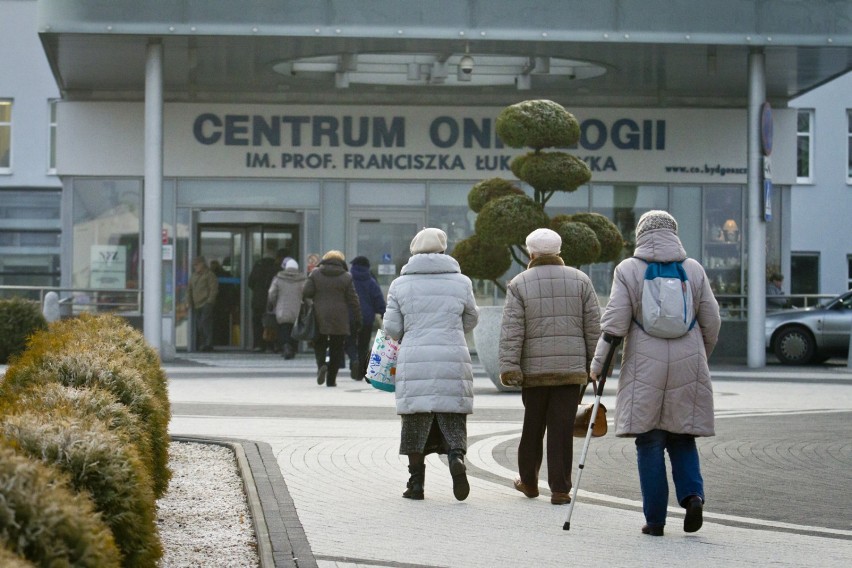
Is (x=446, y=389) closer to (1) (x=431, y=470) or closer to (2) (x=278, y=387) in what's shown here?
(1) (x=431, y=470)

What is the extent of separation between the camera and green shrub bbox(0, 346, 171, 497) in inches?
276

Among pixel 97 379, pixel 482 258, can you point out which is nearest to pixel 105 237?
pixel 482 258

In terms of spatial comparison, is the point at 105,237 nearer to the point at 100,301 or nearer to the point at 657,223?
the point at 100,301

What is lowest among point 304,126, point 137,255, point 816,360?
point 816,360

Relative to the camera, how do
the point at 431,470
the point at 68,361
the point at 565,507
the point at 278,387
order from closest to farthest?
the point at 68,361 → the point at 565,507 → the point at 431,470 → the point at 278,387

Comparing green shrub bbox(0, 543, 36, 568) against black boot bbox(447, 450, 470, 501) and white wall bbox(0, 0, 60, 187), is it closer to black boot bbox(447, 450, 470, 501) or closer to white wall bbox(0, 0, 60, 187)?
black boot bbox(447, 450, 470, 501)

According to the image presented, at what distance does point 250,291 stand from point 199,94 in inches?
150

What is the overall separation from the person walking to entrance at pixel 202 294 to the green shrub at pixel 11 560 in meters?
23.1

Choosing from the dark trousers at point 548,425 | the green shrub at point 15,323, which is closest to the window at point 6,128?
the green shrub at point 15,323

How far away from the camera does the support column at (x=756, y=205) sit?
23625mm

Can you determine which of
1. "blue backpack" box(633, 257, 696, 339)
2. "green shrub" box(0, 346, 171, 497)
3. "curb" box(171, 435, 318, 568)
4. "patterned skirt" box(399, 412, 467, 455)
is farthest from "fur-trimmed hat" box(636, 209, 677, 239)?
"green shrub" box(0, 346, 171, 497)

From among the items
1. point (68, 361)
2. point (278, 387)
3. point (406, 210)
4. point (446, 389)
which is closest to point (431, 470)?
point (446, 389)

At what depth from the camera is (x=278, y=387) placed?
18750mm

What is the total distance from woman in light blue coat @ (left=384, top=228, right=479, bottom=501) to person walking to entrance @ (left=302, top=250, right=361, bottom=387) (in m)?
9.47
